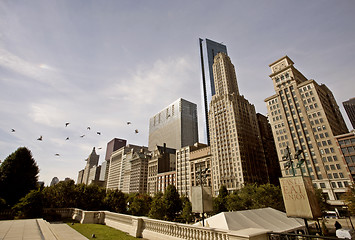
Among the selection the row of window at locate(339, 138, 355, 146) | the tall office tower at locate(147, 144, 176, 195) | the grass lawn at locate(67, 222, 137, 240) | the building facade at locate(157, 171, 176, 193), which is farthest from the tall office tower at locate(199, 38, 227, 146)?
the grass lawn at locate(67, 222, 137, 240)

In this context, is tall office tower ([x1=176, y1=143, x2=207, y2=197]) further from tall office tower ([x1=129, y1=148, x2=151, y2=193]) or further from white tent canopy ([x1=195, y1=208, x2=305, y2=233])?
white tent canopy ([x1=195, y1=208, x2=305, y2=233])

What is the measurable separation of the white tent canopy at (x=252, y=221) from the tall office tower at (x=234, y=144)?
7216cm

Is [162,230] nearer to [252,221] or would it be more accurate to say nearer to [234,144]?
[252,221]

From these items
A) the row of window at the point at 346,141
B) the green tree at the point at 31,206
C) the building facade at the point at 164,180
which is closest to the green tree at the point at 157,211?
the green tree at the point at 31,206

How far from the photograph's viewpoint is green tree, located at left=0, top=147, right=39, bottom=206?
30.8m

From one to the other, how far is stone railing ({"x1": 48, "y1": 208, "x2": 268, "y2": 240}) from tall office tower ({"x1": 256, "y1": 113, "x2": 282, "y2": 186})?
10998 centimetres

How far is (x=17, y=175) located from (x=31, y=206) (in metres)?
14.7

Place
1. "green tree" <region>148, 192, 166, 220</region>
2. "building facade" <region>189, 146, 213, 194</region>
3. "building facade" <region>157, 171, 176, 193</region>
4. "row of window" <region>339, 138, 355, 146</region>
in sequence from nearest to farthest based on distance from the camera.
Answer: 1. "green tree" <region>148, 192, 166, 220</region>
2. "row of window" <region>339, 138, 355, 146</region>
3. "building facade" <region>189, 146, 213, 194</region>
4. "building facade" <region>157, 171, 176, 193</region>

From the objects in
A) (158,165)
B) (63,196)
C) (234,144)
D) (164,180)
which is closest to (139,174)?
(158,165)

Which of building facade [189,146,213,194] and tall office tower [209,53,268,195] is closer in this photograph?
tall office tower [209,53,268,195]

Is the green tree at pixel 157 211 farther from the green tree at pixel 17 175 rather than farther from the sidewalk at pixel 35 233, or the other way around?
the sidewalk at pixel 35 233

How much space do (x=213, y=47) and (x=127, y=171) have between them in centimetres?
15473

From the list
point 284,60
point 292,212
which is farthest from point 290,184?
point 284,60

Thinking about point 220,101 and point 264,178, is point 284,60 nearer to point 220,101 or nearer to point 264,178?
point 220,101
